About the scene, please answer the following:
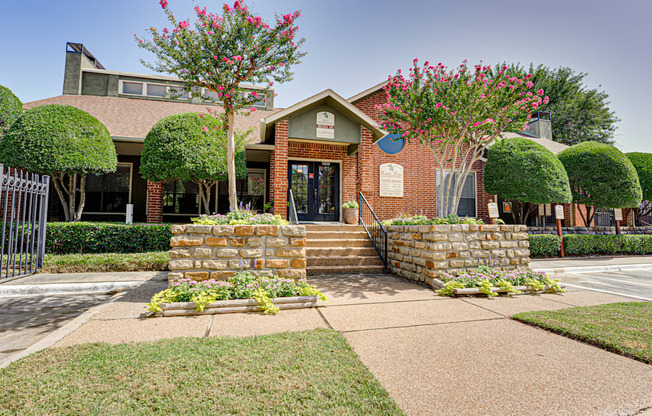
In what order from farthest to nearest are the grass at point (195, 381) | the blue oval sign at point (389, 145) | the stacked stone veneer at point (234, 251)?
the blue oval sign at point (389, 145)
the stacked stone veneer at point (234, 251)
the grass at point (195, 381)

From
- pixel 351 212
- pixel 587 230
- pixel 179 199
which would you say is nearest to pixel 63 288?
pixel 351 212

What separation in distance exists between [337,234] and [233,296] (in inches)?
170

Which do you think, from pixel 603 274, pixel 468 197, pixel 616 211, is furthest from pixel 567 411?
pixel 616 211

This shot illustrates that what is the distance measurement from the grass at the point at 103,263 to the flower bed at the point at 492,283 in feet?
20.2

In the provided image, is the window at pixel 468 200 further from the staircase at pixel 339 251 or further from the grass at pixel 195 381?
the grass at pixel 195 381

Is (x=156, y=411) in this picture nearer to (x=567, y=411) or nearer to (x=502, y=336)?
(x=567, y=411)

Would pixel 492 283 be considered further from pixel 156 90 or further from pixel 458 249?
pixel 156 90

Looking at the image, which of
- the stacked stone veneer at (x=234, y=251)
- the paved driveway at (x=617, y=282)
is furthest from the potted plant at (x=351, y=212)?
the paved driveway at (x=617, y=282)

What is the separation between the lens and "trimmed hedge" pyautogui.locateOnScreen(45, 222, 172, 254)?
7.76 meters

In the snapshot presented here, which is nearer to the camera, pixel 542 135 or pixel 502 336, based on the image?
pixel 502 336

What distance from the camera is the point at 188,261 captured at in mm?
4328

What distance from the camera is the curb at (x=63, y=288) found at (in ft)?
17.3

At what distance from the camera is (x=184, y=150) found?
29.9 feet

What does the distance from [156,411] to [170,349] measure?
878 mm
